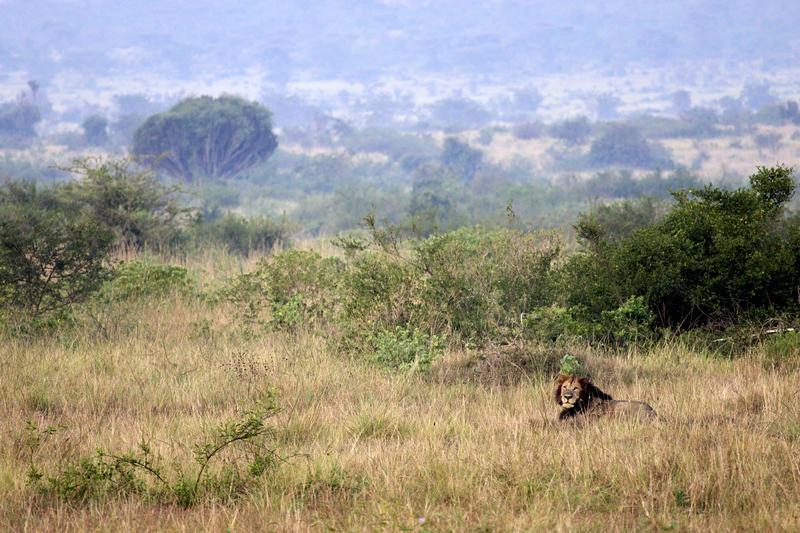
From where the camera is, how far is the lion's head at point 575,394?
5691 mm

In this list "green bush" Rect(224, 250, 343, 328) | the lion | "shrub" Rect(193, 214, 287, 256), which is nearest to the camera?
the lion

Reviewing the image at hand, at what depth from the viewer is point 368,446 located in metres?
5.28

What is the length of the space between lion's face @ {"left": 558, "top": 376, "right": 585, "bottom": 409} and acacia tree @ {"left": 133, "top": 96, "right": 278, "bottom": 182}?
45228mm

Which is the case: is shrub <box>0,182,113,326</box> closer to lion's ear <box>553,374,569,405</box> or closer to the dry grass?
the dry grass

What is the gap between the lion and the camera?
18.5 feet

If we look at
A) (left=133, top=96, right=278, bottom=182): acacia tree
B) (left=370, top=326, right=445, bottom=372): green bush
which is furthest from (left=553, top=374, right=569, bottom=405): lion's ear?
(left=133, top=96, right=278, bottom=182): acacia tree

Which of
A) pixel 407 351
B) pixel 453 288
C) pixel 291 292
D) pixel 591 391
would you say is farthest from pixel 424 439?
pixel 291 292

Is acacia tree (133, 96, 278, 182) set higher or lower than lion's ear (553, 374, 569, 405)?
lower

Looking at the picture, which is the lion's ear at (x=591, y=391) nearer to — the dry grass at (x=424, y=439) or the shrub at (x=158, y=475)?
the dry grass at (x=424, y=439)

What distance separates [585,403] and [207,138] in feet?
156

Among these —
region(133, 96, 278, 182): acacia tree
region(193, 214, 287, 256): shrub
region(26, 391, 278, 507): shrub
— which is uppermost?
region(26, 391, 278, 507): shrub

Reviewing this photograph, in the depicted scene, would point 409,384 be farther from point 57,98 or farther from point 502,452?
point 57,98

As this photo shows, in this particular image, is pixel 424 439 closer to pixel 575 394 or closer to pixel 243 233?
pixel 575 394

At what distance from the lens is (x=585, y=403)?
18.7 ft
